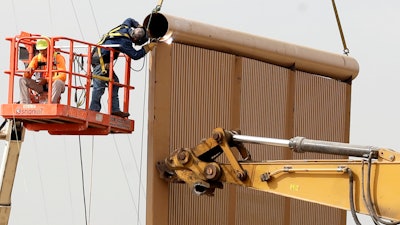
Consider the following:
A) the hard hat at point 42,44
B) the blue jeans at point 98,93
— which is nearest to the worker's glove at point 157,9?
the blue jeans at point 98,93

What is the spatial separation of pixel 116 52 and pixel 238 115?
3725 mm

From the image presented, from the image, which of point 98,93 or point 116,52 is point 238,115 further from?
point 98,93

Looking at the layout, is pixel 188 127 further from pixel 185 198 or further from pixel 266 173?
pixel 266 173

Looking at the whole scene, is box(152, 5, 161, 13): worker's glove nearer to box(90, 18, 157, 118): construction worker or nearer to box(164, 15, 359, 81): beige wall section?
box(164, 15, 359, 81): beige wall section

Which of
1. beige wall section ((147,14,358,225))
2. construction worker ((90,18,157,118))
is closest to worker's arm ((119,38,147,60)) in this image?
construction worker ((90,18,157,118))

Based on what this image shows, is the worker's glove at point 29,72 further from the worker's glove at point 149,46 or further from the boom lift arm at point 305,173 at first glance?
the boom lift arm at point 305,173

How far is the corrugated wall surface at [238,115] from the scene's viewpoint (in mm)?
23516

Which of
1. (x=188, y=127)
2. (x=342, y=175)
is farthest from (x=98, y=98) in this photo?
(x=342, y=175)

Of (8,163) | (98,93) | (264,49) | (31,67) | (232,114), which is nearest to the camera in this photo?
(31,67)

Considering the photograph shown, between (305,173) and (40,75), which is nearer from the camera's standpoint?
(305,173)

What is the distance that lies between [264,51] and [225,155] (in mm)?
3720

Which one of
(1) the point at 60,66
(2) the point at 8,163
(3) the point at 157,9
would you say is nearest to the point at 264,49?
(3) the point at 157,9

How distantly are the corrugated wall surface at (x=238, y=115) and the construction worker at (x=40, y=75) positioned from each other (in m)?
2.14

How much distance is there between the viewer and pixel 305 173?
21109 millimetres
